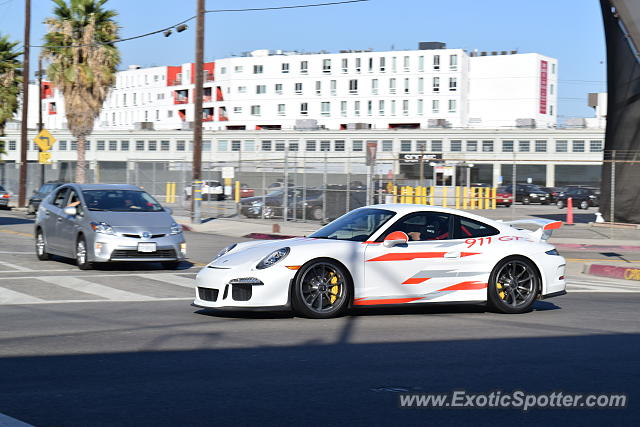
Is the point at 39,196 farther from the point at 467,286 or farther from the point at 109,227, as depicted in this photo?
the point at 467,286

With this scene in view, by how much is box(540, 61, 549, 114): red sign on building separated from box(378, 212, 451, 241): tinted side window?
95623 millimetres

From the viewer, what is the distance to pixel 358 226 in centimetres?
1087

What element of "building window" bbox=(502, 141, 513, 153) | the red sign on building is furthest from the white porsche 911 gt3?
the red sign on building

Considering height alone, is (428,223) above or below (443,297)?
above

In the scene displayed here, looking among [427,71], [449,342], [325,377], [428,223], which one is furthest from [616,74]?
[427,71]

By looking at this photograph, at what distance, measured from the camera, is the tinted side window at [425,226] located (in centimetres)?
1073

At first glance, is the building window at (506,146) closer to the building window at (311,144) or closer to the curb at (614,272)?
the building window at (311,144)

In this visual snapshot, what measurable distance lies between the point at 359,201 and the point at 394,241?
20332mm

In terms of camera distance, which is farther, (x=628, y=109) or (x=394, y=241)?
(x=628, y=109)

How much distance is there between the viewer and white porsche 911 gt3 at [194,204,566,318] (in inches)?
394

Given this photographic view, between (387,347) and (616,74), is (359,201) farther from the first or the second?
(387,347)

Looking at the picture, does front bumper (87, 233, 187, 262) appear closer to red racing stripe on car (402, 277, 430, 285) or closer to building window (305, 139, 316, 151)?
red racing stripe on car (402, 277, 430, 285)

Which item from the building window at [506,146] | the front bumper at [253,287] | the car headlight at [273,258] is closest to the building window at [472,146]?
the building window at [506,146]

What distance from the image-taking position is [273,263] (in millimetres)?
9984
